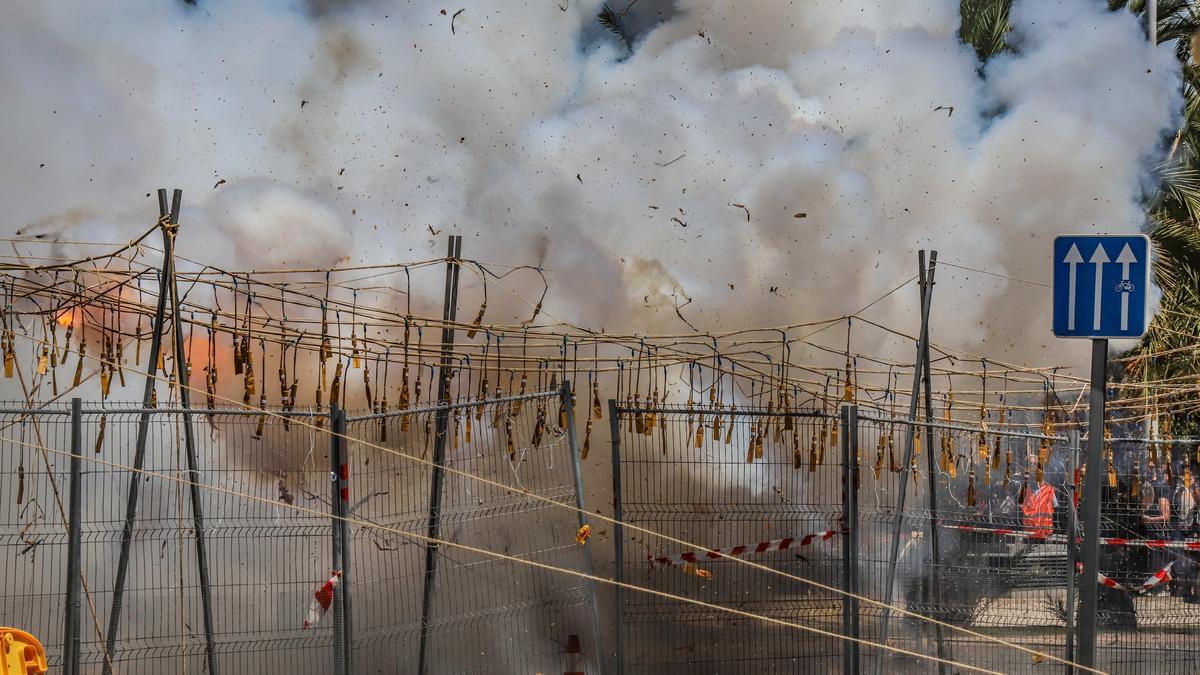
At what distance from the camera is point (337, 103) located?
13938 mm

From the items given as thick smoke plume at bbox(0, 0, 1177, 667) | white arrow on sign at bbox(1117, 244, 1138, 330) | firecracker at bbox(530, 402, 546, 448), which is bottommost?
firecracker at bbox(530, 402, 546, 448)

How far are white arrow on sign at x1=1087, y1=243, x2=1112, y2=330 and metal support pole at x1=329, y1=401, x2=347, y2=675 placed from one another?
156 inches

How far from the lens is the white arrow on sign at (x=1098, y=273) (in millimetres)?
6652

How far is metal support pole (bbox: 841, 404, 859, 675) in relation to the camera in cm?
830

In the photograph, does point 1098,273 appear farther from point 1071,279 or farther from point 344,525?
point 344,525

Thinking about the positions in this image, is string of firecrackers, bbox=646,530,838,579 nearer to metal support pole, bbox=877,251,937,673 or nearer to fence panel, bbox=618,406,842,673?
fence panel, bbox=618,406,842,673

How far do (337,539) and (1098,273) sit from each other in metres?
4.24

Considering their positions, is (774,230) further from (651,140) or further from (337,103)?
(337,103)

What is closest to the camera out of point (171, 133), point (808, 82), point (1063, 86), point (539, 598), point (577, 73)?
point (539, 598)

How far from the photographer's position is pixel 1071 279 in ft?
22.0

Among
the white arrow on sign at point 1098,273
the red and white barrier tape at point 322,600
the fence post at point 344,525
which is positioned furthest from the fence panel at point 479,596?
the white arrow on sign at point 1098,273

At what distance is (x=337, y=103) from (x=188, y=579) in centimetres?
599

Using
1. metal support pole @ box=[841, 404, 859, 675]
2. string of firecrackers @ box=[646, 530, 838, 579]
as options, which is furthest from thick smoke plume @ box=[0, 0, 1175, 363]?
metal support pole @ box=[841, 404, 859, 675]

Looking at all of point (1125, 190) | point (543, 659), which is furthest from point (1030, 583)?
point (1125, 190)
